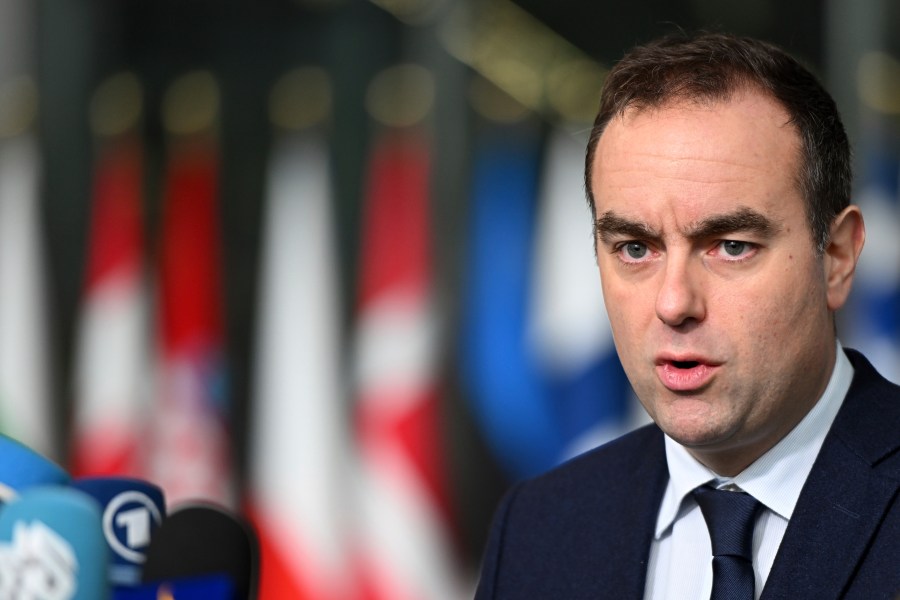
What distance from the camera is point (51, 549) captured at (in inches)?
36.6

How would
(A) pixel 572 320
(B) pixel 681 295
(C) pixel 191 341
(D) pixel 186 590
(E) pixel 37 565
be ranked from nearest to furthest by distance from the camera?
(E) pixel 37 565 → (D) pixel 186 590 → (B) pixel 681 295 → (A) pixel 572 320 → (C) pixel 191 341

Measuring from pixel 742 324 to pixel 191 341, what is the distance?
109 inches

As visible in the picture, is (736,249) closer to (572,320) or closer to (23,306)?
(572,320)

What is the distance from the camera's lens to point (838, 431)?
4.20ft

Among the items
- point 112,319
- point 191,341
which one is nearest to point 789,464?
point 191,341

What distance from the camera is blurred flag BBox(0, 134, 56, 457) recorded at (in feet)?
12.5

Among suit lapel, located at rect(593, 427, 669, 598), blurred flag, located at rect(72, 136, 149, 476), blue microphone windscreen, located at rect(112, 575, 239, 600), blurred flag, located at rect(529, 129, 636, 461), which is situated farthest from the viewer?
blurred flag, located at rect(72, 136, 149, 476)

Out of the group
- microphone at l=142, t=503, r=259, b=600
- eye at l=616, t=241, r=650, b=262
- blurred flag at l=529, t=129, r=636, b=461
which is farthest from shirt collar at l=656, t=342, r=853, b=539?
blurred flag at l=529, t=129, r=636, b=461

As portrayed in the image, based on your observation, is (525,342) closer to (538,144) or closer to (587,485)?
(538,144)

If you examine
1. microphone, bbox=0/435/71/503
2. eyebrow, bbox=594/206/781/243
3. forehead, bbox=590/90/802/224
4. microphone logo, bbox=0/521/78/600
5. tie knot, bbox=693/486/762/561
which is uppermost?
forehead, bbox=590/90/802/224

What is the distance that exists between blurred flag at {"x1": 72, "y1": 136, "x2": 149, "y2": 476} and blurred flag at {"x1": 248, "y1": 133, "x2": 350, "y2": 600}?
0.42 metres

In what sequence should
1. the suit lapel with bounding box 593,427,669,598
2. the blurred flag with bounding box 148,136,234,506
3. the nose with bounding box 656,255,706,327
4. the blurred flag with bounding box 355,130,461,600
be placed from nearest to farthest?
the nose with bounding box 656,255,706,327, the suit lapel with bounding box 593,427,669,598, the blurred flag with bounding box 355,130,461,600, the blurred flag with bounding box 148,136,234,506

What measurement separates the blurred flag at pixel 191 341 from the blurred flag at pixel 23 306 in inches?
15.1

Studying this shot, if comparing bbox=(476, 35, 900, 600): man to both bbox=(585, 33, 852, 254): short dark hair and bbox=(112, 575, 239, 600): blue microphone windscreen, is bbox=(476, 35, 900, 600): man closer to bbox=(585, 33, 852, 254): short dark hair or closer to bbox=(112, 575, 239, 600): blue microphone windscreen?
bbox=(585, 33, 852, 254): short dark hair
